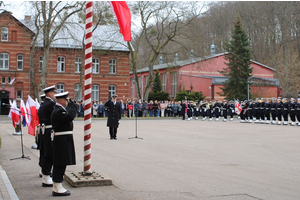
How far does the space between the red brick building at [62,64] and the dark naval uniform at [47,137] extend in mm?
33558

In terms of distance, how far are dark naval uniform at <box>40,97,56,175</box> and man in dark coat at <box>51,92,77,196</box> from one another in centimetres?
71

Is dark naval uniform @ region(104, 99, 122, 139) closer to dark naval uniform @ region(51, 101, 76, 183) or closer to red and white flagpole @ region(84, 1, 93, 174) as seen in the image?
red and white flagpole @ region(84, 1, 93, 174)

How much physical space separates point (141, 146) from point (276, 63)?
4934cm

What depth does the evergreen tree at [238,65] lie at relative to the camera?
149 feet

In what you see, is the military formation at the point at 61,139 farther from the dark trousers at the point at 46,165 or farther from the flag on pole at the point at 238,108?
the flag on pole at the point at 238,108

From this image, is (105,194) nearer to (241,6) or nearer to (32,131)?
(32,131)

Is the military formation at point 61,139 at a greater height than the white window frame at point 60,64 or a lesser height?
lesser

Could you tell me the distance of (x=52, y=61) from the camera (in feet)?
159

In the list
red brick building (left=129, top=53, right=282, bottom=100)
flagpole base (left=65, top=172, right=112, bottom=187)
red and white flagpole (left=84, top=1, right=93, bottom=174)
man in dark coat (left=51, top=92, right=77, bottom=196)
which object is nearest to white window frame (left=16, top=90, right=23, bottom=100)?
red brick building (left=129, top=53, right=282, bottom=100)

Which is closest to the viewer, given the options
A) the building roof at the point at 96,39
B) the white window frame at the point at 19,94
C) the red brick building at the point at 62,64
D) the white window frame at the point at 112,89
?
the building roof at the point at 96,39

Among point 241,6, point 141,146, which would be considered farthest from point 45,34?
point 241,6

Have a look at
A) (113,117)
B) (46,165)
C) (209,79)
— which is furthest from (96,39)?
(46,165)

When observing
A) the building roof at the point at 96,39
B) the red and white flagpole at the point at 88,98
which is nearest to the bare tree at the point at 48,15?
the building roof at the point at 96,39

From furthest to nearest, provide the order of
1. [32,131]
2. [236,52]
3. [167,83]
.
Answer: [167,83] < [236,52] < [32,131]
